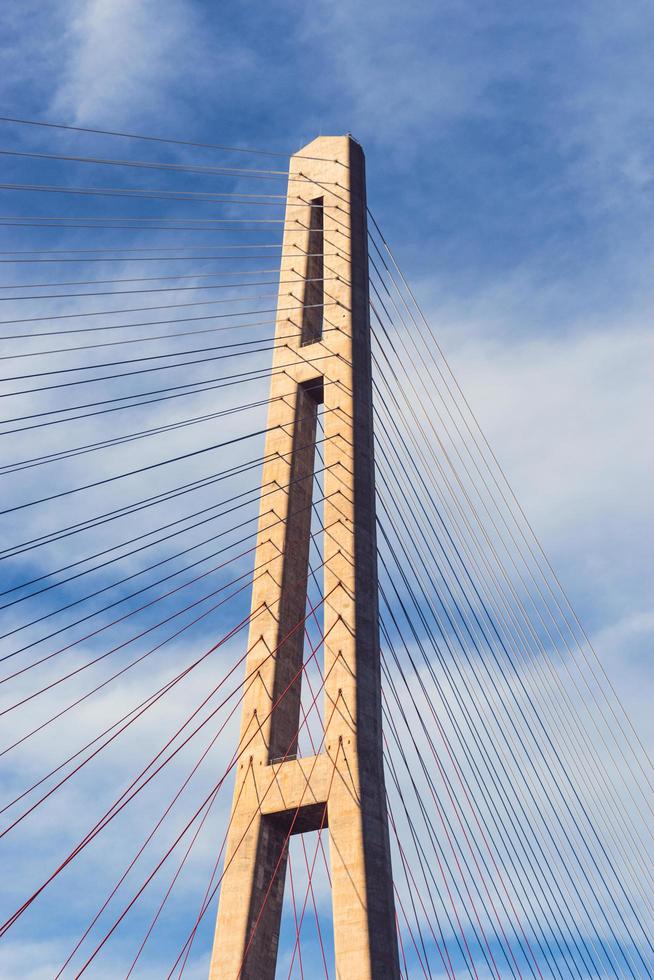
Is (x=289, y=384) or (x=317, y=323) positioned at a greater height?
(x=317, y=323)

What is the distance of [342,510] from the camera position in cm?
2256

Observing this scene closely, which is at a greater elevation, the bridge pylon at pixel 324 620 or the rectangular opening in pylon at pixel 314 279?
the rectangular opening in pylon at pixel 314 279

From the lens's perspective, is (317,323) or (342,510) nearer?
(342,510)

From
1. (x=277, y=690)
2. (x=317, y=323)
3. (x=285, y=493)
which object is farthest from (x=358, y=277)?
(x=277, y=690)

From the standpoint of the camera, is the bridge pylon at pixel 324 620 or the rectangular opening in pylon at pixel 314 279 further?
the rectangular opening in pylon at pixel 314 279

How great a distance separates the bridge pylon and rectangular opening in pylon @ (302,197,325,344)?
1.5 inches

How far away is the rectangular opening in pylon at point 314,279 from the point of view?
2564 cm

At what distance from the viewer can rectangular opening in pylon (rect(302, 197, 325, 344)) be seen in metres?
25.6

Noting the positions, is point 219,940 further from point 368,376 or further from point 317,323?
point 317,323

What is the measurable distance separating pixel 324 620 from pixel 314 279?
8.10 meters

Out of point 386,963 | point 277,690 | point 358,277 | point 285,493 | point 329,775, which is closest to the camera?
point 386,963

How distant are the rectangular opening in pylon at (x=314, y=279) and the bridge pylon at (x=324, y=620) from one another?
0.04 metres

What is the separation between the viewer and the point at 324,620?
21703mm

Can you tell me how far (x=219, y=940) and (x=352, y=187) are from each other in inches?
642
